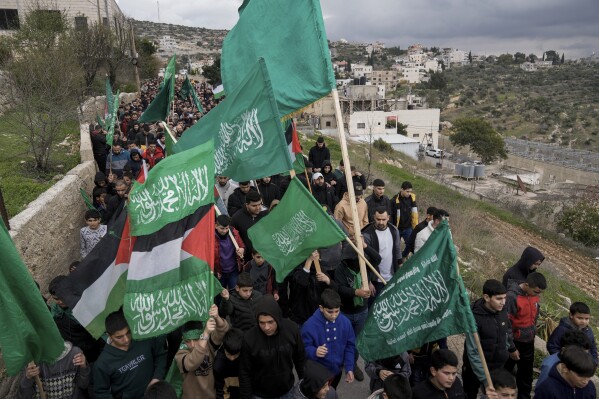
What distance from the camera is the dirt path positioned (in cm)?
1599

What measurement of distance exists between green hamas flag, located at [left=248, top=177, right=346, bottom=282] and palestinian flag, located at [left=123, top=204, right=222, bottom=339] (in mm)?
1012

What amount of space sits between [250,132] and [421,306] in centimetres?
253

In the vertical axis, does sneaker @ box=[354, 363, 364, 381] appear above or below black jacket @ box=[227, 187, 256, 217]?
below

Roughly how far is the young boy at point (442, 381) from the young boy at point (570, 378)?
Result: 0.70m

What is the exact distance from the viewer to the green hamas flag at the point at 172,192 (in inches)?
155

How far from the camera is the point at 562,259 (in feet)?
60.7

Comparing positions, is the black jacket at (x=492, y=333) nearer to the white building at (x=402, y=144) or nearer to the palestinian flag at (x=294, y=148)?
the palestinian flag at (x=294, y=148)

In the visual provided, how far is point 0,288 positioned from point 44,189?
6656mm

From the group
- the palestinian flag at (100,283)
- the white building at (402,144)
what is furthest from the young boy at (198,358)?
the white building at (402,144)

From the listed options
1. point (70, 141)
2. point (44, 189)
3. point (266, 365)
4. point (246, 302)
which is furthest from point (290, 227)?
point (70, 141)

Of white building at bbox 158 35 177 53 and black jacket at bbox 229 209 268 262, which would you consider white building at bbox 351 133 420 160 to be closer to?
black jacket at bbox 229 209 268 262

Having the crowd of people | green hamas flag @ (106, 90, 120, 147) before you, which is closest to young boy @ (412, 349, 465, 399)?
the crowd of people

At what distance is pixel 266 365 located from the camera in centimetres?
386

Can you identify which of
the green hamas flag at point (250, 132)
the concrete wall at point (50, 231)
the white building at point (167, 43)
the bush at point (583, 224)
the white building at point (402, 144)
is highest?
the white building at point (167, 43)
